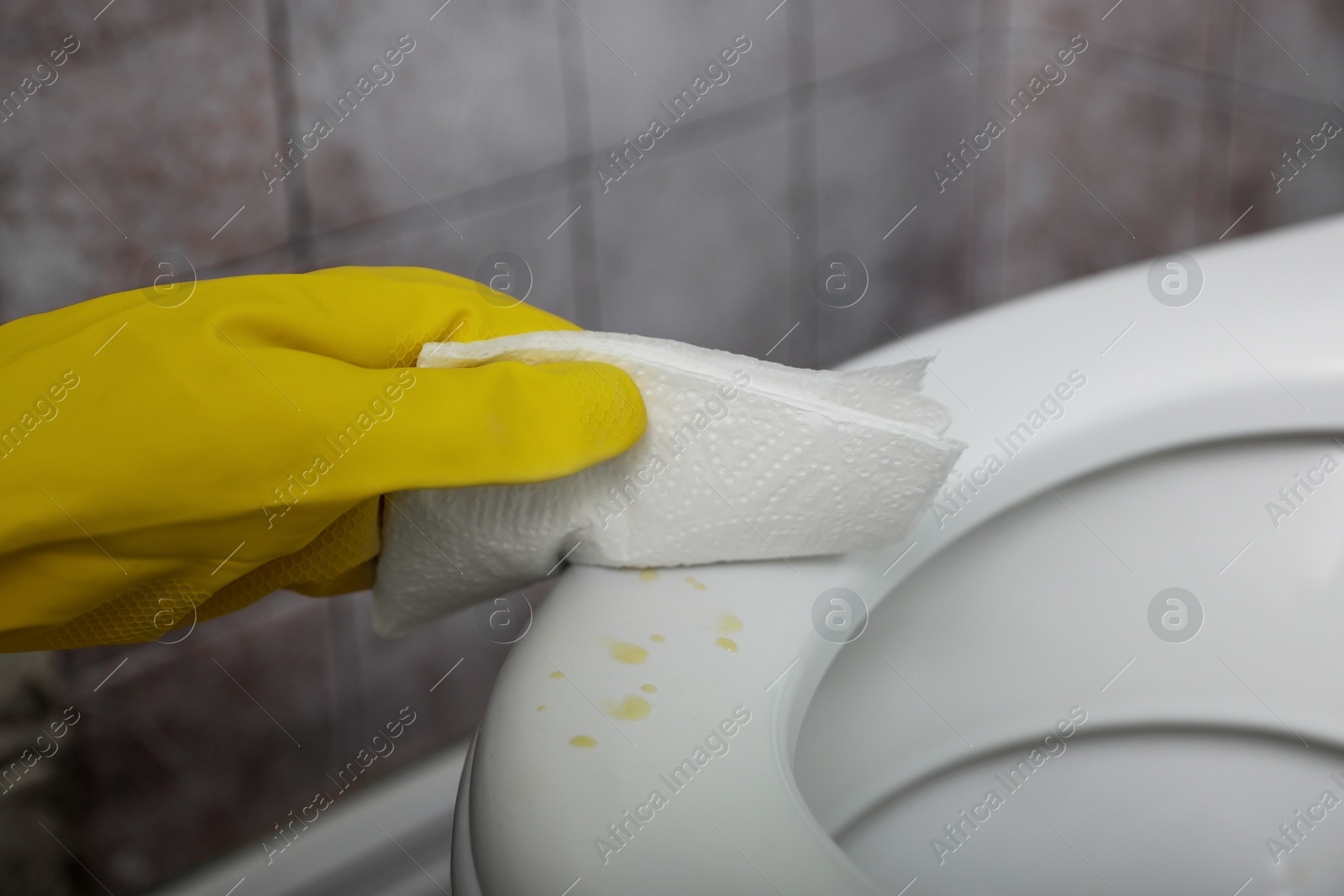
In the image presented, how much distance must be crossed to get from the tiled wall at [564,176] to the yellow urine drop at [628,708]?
18.1 inches

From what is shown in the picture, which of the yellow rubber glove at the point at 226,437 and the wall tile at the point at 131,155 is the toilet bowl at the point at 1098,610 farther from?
the wall tile at the point at 131,155

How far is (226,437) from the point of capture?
13.7 inches

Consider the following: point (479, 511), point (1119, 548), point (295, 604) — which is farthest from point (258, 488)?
point (295, 604)

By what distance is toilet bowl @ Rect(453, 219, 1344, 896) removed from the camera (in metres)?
0.47

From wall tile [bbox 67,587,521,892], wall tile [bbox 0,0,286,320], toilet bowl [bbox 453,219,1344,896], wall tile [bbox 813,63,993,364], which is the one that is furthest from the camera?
wall tile [bbox 813,63,993,364]

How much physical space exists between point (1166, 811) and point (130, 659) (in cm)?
61

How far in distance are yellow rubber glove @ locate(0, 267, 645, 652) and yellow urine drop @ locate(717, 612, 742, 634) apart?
0.24 feet

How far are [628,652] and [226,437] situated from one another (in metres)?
0.15

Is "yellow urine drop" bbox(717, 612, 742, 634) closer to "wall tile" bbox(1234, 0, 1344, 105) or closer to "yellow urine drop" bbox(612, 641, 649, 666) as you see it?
"yellow urine drop" bbox(612, 641, 649, 666)

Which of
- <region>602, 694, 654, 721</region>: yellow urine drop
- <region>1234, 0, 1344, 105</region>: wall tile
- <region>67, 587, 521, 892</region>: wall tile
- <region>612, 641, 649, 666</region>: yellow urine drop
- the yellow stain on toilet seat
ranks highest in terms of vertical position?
<region>1234, 0, 1344, 105</region>: wall tile

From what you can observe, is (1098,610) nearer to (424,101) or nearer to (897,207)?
(424,101)

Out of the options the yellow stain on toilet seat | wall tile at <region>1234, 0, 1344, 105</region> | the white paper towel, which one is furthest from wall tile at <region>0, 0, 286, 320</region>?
wall tile at <region>1234, 0, 1344, 105</region>

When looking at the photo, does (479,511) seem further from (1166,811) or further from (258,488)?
(1166,811)

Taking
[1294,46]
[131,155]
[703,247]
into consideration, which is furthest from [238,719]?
[1294,46]
